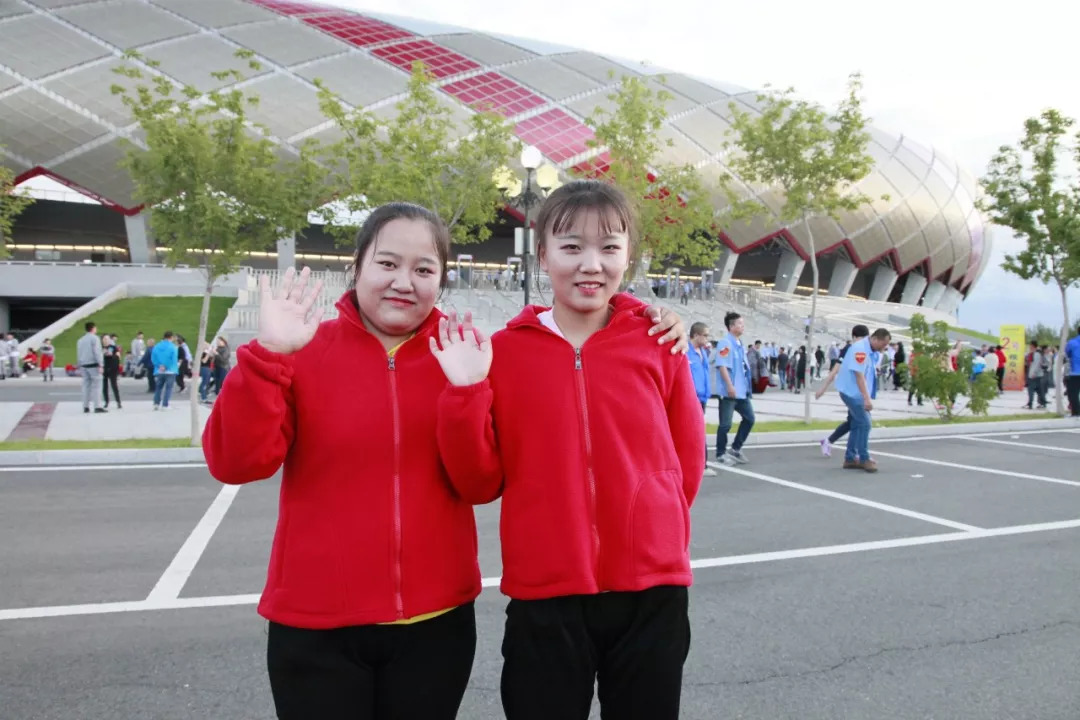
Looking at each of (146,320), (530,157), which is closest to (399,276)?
(530,157)

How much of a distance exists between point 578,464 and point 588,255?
0.50 meters

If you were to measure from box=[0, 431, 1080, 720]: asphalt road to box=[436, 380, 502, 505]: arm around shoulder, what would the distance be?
1565 mm

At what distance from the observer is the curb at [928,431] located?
36.0 feet

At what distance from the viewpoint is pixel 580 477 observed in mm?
1733

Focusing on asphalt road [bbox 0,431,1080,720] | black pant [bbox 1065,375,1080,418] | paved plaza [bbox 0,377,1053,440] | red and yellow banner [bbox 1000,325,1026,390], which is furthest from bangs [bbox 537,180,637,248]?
red and yellow banner [bbox 1000,325,1026,390]

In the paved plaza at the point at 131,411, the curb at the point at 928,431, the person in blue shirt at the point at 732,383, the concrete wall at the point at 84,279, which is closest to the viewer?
the person in blue shirt at the point at 732,383

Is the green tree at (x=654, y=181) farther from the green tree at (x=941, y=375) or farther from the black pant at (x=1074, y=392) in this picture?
the black pant at (x=1074, y=392)

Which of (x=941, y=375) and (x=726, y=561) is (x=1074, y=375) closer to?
(x=941, y=375)

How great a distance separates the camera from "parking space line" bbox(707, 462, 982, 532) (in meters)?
5.88

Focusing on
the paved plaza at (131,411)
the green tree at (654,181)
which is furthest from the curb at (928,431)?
the green tree at (654,181)

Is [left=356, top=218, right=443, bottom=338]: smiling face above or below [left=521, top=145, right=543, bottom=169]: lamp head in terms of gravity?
below

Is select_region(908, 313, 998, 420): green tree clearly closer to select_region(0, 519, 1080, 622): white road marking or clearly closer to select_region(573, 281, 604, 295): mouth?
select_region(0, 519, 1080, 622): white road marking

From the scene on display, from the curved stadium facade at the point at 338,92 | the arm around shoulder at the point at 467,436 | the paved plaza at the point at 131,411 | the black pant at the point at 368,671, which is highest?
the curved stadium facade at the point at 338,92

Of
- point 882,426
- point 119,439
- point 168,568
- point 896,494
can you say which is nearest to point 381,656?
point 168,568
